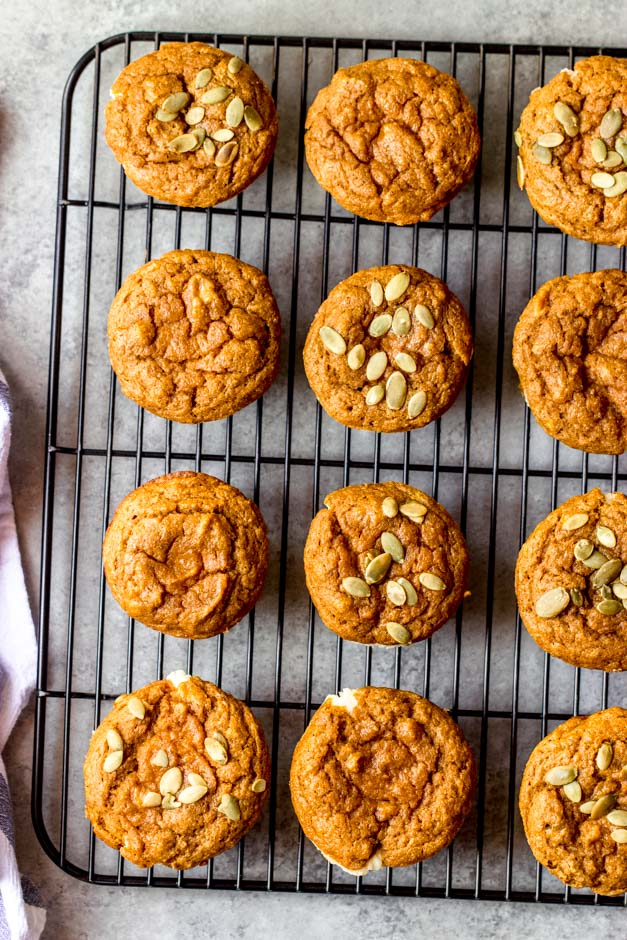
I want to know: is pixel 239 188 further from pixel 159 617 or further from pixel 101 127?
pixel 159 617

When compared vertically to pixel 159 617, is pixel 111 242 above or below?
above

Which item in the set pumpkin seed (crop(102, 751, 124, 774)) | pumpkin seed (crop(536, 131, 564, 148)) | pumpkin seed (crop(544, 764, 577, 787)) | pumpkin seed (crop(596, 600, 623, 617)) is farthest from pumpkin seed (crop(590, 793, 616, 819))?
pumpkin seed (crop(536, 131, 564, 148))

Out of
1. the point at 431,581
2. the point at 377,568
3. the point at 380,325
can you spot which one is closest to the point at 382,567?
the point at 377,568

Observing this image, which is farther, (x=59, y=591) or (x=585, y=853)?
(x=59, y=591)

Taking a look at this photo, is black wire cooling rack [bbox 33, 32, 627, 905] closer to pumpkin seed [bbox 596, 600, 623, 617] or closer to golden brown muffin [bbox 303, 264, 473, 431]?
golden brown muffin [bbox 303, 264, 473, 431]

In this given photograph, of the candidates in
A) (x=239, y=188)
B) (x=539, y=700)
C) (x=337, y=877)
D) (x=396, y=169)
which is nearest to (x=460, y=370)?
(x=396, y=169)

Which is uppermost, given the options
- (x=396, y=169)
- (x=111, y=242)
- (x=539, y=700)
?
(x=396, y=169)

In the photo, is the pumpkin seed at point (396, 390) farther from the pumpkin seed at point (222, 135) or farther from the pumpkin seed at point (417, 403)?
the pumpkin seed at point (222, 135)
